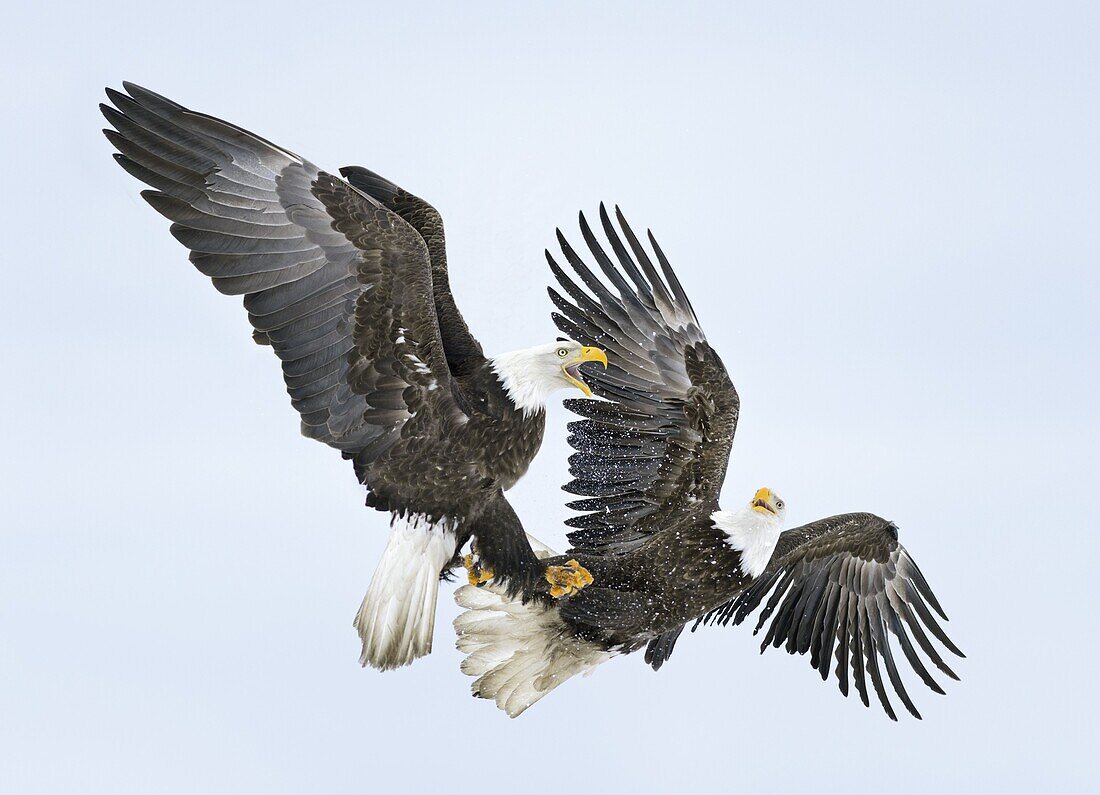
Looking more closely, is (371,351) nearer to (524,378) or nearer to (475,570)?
(524,378)

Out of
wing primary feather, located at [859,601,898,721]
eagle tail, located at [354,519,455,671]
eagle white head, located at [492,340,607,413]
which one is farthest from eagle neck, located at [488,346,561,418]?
wing primary feather, located at [859,601,898,721]

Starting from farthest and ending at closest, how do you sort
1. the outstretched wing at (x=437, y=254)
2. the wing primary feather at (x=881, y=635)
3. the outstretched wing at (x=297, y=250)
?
the wing primary feather at (x=881, y=635), the outstretched wing at (x=437, y=254), the outstretched wing at (x=297, y=250)

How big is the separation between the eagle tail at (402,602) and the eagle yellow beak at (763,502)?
1.08 metres

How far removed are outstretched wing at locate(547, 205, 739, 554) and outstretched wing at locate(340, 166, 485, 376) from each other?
0.44 meters

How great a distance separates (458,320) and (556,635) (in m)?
1.22

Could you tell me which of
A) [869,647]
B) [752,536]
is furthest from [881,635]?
[752,536]

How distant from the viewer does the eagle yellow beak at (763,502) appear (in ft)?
16.6

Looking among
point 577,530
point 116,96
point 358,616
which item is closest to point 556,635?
point 577,530

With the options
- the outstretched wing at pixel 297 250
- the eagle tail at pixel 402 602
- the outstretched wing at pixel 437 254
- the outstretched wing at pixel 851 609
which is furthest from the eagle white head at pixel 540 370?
the outstretched wing at pixel 851 609

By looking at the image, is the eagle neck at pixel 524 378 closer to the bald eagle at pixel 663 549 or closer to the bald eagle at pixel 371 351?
the bald eagle at pixel 371 351

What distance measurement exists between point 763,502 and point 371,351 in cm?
150

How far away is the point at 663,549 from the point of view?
202 inches

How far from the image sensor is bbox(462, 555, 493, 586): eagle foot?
491 centimetres

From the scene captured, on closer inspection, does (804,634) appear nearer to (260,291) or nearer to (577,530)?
(577,530)
